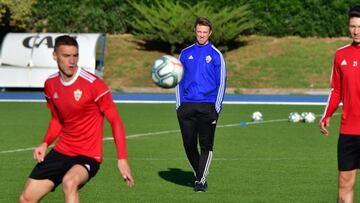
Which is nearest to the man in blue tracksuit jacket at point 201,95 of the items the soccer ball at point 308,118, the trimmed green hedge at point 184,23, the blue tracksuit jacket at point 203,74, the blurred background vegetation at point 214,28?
the blue tracksuit jacket at point 203,74

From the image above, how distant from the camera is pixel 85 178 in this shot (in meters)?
8.52

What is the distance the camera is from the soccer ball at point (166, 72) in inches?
453

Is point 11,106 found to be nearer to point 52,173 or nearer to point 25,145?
point 25,145

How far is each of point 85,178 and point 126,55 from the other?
33245 mm

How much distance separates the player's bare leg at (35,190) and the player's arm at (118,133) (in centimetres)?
72

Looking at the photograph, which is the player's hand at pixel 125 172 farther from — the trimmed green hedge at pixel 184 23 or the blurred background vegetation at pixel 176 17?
the blurred background vegetation at pixel 176 17

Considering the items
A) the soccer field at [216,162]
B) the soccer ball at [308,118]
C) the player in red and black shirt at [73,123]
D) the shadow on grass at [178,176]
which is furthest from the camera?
the soccer ball at [308,118]

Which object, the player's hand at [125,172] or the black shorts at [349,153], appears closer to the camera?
the player's hand at [125,172]

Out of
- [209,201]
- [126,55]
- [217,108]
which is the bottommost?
[126,55]

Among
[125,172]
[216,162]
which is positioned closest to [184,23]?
[216,162]

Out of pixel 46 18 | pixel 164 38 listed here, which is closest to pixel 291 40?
pixel 164 38

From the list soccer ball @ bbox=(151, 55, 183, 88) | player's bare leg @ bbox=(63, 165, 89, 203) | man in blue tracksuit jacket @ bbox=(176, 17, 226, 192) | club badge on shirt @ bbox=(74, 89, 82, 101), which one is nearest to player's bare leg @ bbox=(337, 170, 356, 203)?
player's bare leg @ bbox=(63, 165, 89, 203)

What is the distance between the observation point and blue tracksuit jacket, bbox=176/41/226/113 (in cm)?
1263

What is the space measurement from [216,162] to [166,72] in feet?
15.5
